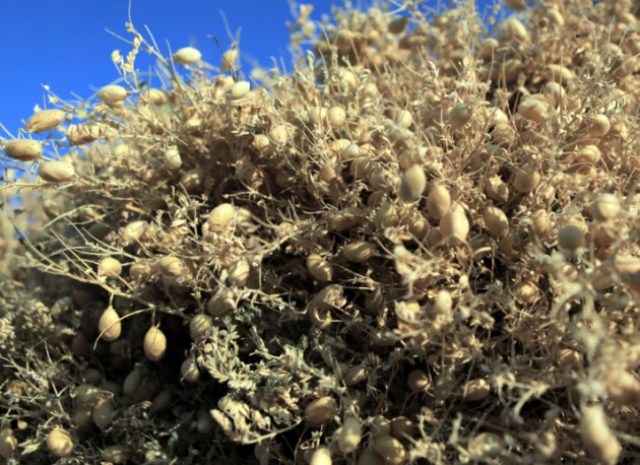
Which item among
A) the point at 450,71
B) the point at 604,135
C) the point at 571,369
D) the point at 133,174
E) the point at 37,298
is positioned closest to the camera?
the point at 571,369

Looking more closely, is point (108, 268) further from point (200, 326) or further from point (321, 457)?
point (321, 457)

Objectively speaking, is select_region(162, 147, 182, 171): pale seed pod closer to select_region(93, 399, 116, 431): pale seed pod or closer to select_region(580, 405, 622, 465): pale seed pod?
select_region(93, 399, 116, 431): pale seed pod

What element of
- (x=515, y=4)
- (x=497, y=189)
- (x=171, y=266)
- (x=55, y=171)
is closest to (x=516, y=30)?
(x=515, y=4)

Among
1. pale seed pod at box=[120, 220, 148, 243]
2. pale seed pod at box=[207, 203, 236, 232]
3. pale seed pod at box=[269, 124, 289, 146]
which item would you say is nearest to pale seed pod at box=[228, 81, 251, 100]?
pale seed pod at box=[269, 124, 289, 146]

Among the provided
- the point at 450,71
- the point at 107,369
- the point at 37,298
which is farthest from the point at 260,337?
the point at 450,71

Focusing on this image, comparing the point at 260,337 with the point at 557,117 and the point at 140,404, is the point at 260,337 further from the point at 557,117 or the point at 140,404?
the point at 557,117

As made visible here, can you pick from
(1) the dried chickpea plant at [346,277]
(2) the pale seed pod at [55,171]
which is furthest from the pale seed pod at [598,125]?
(2) the pale seed pod at [55,171]
